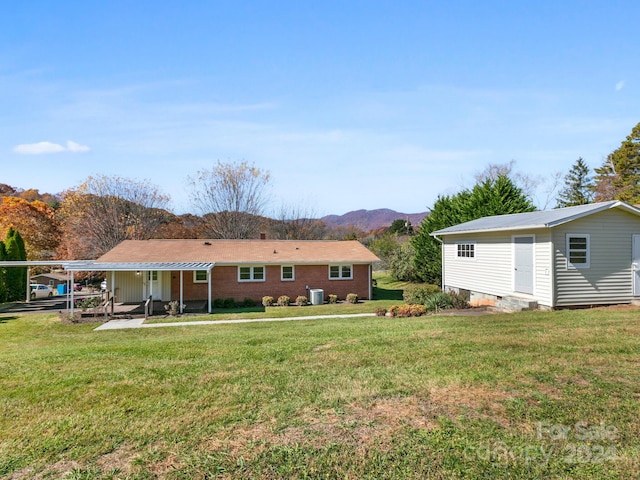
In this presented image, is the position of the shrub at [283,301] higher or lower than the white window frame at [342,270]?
lower

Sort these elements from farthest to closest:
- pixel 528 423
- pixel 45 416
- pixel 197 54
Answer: pixel 197 54
pixel 45 416
pixel 528 423

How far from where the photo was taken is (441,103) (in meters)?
16.8

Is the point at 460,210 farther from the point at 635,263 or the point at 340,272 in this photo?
the point at 635,263

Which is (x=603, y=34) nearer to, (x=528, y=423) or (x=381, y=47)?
(x=381, y=47)

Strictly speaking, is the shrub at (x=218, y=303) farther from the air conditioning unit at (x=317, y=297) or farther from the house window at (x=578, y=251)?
the house window at (x=578, y=251)

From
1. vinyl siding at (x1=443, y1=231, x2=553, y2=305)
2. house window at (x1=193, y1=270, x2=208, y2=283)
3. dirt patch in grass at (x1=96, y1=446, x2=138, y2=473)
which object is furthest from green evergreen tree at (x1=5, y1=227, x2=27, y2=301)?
dirt patch in grass at (x1=96, y1=446, x2=138, y2=473)

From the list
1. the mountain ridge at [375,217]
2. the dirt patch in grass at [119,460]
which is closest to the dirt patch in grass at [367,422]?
the dirt patch in grass at [119,460]

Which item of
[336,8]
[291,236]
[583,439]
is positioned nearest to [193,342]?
[583,439]

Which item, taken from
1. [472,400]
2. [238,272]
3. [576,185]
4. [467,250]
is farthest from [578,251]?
[576,185]

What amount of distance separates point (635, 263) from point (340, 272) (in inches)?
558

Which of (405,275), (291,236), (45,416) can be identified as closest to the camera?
(45,416)

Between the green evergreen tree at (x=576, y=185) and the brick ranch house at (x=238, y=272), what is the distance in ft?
107

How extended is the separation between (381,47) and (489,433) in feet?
40.8

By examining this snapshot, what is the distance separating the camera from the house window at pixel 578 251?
1323 centimetres
